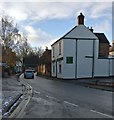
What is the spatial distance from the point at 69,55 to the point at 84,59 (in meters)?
2.70

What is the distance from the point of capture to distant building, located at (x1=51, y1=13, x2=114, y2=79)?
47.0m

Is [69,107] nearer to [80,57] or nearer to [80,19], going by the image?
[80,57]

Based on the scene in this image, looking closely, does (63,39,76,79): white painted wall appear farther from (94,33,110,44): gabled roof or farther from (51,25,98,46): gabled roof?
(94,33,110,44): gabled roof

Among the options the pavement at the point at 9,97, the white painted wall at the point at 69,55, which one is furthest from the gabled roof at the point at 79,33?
the pavement at the point at 9,97

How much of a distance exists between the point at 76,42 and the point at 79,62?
10.6 feet

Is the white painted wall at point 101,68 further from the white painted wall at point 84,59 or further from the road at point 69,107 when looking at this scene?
the road at point 69,107

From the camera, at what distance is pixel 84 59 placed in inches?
1887

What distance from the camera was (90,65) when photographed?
48.3m

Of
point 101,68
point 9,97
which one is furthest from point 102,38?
point 9,97

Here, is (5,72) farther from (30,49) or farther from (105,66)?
A: (30,49)

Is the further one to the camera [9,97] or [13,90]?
[13,90]

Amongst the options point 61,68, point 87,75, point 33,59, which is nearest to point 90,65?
point 87,75

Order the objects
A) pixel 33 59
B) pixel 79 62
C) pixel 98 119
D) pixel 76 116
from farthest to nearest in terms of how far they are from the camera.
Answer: pixel 33 59 → pixel 79 62 → pixel 76 116 → pixel 98 119

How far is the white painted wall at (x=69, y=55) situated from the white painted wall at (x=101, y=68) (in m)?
4.25
